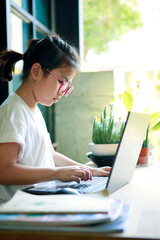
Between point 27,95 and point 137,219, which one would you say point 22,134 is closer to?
point 27,95

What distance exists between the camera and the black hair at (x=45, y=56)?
1.34m

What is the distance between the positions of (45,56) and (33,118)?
0.28 meters

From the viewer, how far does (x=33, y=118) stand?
4.22ft

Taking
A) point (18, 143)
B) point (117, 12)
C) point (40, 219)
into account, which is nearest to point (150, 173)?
point (18, 143)

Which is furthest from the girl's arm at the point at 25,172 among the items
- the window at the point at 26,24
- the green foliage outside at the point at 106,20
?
the green foliage outside at the point at 106,20

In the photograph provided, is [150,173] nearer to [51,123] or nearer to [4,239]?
[4,239]

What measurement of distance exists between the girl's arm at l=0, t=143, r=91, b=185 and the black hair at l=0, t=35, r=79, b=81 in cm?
45

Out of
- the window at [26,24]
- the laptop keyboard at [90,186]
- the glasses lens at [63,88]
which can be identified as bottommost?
the laptop keyboard at [90,186]

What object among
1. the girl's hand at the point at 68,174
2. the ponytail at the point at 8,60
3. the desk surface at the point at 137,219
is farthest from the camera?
the ponytail at the point at 8,60

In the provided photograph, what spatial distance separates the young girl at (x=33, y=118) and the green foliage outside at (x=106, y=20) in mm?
3795

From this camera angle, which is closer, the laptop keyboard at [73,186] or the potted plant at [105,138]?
the laptop keyboard at [73,186]

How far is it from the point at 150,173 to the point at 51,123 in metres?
1.26

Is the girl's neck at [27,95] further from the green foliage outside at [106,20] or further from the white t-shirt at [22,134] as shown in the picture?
the green foliage outside at [106,20]

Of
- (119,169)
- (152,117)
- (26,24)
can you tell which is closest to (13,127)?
(119,169)
